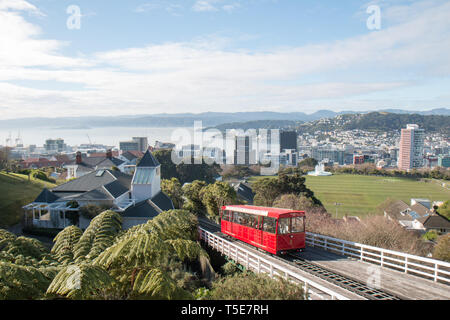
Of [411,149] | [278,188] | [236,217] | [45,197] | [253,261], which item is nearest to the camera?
[253,261]

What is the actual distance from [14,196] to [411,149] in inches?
6944

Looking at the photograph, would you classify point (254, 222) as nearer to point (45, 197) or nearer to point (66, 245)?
point (66, 245)

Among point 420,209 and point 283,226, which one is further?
point 420,209

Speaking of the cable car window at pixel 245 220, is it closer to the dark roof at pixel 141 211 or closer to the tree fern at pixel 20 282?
the dark roof at pixel 141 211

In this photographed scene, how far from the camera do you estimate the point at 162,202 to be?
27.7 meters

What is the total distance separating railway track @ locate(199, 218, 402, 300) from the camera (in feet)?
31.1

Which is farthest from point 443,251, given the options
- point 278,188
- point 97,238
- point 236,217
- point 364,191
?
point 364,191

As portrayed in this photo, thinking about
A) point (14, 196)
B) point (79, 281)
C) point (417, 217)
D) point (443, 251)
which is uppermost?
point (79, 281)

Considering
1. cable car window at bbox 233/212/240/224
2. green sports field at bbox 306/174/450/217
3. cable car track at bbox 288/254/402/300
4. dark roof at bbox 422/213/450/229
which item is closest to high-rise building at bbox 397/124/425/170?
green sports field at bbox 306/174/450/217

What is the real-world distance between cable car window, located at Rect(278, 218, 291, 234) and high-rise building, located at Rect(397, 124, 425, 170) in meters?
170

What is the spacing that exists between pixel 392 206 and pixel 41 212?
163 feet

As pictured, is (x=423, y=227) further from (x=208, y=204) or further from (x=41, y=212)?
(x=41, y=212)

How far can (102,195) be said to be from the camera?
2638cm

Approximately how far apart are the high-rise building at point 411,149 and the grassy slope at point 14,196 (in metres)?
167
